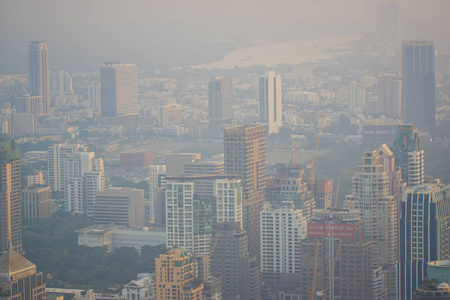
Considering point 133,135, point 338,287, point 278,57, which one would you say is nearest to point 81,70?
point 133,135

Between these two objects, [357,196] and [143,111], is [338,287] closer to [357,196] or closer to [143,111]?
[357,196]

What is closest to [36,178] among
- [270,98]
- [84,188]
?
[84,188]

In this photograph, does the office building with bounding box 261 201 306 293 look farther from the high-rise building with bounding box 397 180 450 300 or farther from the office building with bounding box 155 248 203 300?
the office building with bounding box 155 248 203 300

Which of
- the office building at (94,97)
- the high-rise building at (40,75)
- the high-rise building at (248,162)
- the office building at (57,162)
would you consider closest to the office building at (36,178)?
the office building at (57,162)

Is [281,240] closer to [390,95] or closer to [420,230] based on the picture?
[420,230]

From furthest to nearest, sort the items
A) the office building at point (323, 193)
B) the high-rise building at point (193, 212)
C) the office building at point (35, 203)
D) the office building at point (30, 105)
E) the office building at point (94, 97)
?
the office building at point (94, 97)
the office building at point (30, 105)
the office building at point (35, 203)
the office building at point (323, 193)
the high-rise building at point (193, 212)

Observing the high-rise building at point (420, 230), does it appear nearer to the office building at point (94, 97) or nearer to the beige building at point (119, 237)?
the beige building at point (119, 237)
